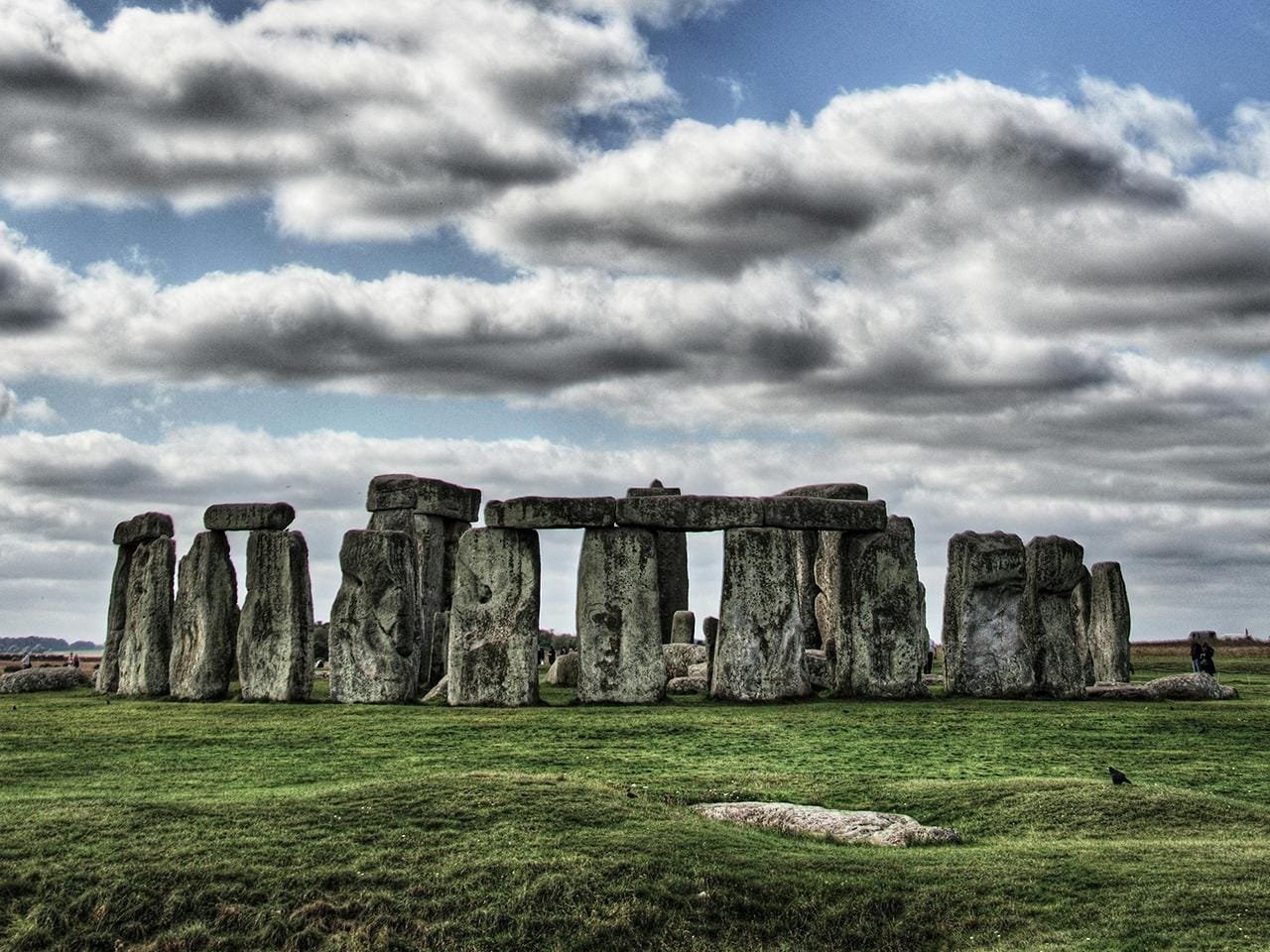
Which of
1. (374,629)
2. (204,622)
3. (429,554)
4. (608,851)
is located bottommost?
(608,851)

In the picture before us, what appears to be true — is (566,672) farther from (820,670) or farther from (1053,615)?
(1053,615)

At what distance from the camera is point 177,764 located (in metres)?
16.5

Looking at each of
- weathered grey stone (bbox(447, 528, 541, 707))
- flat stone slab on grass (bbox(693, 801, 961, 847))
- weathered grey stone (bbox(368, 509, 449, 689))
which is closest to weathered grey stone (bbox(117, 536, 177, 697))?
weathered grey stone (bbox(368, 509, 449, 689))

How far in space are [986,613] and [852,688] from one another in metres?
2.83

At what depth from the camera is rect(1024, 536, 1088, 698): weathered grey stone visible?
966 inches

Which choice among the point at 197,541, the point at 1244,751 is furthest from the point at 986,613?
the point at 197,541

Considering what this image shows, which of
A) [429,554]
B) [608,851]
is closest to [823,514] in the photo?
[429,554]

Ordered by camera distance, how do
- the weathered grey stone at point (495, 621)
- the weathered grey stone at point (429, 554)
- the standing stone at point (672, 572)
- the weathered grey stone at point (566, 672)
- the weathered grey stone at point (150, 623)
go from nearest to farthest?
1. the weathered grey stone at point (495, 621)
2. the weathered grey stone at point (150, 623)
3. the weathered grey stone at point (429, 554)
4. the weathered grey stone at point (566, 672)
5. the standing stone at point (672, 572)

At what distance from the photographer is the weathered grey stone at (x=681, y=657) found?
91.6 feet

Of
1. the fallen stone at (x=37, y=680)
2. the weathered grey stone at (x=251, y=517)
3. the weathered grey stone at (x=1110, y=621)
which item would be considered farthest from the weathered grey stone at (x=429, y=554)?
the weathered grey stone at (x=1110, y=621)

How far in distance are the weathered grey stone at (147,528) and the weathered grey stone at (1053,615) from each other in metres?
16.5

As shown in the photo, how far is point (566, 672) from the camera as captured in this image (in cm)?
2838

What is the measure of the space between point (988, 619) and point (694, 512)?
5685mm

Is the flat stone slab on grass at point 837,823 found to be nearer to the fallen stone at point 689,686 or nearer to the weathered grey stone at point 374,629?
the weathered grey stone at point 374,629
